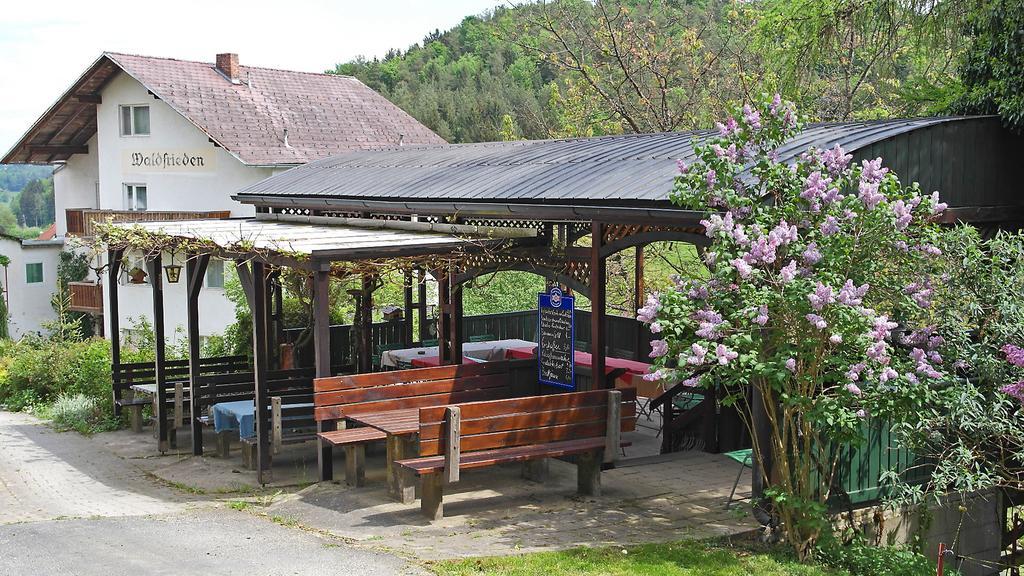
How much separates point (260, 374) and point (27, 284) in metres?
25.7

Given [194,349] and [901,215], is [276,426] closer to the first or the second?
[194,349]

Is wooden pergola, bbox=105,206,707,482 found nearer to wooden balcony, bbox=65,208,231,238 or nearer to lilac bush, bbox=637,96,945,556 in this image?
lilac bush, bbox=637,96,945,556

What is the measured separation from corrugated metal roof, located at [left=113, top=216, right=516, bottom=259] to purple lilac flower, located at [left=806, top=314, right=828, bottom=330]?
15.9 feet

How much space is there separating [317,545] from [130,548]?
1410 mm

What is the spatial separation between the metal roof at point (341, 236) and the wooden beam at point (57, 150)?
20.5 metres

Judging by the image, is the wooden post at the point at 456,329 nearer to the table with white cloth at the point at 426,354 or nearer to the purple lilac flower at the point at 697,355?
the table with white cloth at the point at 426,354

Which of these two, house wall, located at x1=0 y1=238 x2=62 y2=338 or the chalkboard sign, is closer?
the chalkboard sign

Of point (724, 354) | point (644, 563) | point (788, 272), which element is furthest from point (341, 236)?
point (788, 272)

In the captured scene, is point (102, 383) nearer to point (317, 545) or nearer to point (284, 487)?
point (284, 487)

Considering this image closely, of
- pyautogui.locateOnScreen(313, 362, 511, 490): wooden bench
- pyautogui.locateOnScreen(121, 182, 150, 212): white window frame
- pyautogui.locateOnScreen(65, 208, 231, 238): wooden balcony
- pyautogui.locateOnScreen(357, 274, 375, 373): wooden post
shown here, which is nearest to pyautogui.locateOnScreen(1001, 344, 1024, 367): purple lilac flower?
pyautogui.locateOnScreen(313, 362, 511, 490): wooden bench

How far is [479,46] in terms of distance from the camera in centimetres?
6425

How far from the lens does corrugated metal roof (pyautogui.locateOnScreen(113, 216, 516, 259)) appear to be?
1083cm

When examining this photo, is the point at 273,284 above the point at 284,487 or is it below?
above

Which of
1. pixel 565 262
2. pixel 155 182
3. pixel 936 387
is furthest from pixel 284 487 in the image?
pixel 155 182
